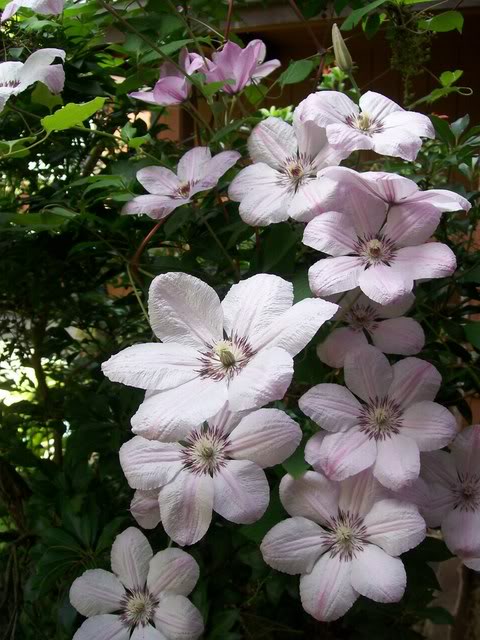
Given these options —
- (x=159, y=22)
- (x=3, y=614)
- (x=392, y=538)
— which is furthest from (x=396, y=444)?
(x=3, y=614)

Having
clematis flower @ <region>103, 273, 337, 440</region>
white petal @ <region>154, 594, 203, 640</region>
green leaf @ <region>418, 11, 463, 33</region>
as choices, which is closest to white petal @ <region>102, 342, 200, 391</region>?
clematis flower @ <region>103, 273, 337, 440</region>

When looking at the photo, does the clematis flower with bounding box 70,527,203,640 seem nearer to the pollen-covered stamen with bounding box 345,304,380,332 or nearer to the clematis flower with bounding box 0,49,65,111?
the pollen-covered stamen with bounding box 345,304,380,332

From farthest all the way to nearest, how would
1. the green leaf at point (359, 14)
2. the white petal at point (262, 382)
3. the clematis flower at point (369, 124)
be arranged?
the green leaf at point (359, 14)
the clematis flower at point (369, 124)
the white petal at point (262, 382)

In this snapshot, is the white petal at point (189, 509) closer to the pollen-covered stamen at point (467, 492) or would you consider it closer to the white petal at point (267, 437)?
the white petal at point (267, 437)

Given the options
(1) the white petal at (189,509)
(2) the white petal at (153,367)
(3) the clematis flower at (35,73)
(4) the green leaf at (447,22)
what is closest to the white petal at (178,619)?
(1) the white petal at (189,509)

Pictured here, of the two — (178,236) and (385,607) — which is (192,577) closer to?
(385,607)

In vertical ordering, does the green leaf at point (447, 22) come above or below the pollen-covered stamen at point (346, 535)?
above

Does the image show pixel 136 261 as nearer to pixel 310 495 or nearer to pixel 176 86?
pixel 176 86
